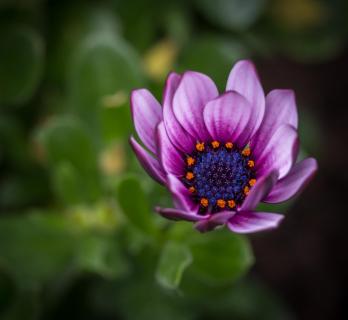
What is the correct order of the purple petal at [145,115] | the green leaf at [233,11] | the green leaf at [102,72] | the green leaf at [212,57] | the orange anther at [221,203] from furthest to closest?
the green leaf at [233,11]
the green leaf at [212,57]
the green leaf at [102,72]
the orange anther at [221,203]
the purple petal at [145,115]

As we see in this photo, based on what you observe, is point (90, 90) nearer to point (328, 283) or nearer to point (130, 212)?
point (130, 212)

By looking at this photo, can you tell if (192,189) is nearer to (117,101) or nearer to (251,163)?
(251,163)

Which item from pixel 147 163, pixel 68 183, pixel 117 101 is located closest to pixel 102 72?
pixel 117 101

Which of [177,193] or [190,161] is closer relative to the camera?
[177,193]

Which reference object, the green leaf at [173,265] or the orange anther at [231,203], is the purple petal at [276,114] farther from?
the green leaf at [173,265]

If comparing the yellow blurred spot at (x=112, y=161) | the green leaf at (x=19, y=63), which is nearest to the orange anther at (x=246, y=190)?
the yellow blurred spot at (x=112, y=161)

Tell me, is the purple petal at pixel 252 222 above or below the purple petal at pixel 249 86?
below
